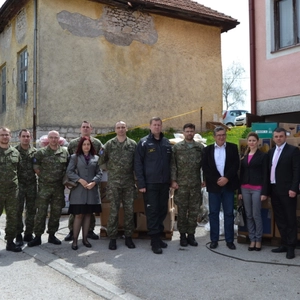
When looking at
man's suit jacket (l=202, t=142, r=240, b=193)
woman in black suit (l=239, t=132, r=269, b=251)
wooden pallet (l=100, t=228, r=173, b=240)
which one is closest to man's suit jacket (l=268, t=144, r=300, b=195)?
woman in black suit (l=239, t=132, r=269, b=251)

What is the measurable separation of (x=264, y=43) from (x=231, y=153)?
14.4ft

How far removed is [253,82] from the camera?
9617 mm

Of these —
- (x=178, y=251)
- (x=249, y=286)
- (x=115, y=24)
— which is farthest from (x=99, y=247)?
(x=115, y=24)

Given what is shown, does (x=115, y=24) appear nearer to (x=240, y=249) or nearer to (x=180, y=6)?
(x=180, y=6)

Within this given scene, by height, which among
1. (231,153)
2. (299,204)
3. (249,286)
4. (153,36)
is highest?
(153,36)

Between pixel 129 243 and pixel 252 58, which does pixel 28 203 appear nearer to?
pixel 129 243

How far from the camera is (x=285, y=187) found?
5.70 metres

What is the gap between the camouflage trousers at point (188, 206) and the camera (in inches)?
250

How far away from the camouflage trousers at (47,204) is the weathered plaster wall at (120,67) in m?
7.06

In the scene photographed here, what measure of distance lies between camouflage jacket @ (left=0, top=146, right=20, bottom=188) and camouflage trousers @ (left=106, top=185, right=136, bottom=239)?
1516 mm

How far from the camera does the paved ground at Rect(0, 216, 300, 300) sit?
433cm

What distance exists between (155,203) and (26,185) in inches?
88.5

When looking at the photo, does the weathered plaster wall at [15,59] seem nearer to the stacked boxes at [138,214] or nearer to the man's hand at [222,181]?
the stacked boxes at [138,214]

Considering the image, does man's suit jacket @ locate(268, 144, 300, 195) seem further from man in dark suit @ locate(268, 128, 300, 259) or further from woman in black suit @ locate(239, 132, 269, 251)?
woman in black suit @ locate(239, 132, 269, 251)
